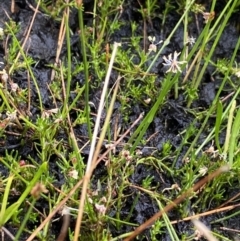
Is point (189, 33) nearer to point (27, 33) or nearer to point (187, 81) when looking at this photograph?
point (187, 81)

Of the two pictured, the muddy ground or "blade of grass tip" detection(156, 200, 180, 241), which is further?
the muddy ground

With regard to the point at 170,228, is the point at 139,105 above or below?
above

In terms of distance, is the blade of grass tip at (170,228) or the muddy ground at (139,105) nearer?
the blade of grass tip at (170,228)

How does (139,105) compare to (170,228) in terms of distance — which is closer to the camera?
(170,228)

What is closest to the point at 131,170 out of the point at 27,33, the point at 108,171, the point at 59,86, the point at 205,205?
the point at 108,171

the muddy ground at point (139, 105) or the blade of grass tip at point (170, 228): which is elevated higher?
the muddy ground at point (139, 105)

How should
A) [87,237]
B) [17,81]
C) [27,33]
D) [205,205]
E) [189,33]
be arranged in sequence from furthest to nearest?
[189,33]
[27,33]
[17,81]
[205,205]
[87,237]

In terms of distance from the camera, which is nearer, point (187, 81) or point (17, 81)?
point (17, 81)

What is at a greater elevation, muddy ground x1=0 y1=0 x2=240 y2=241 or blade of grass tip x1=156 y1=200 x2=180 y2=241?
muddy ground x1=0 y1=0 x2=240 y2=241
